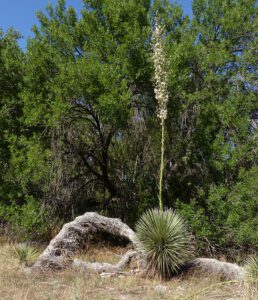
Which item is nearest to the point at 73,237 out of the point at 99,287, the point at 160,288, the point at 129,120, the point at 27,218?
the point at 27,218

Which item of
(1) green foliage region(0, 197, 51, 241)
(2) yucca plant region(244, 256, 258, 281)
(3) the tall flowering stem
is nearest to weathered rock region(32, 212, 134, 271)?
(1) green foliage region(0, 197, 51, 241)

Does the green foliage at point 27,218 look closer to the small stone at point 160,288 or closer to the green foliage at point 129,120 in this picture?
the green foliage at point 129,120

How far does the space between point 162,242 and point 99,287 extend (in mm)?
1534

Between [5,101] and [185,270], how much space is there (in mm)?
7709

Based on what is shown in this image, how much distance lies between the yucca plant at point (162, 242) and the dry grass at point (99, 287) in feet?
1.03

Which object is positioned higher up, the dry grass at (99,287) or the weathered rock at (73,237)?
the weathered rock at (73,237)

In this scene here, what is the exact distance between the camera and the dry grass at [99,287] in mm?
7273

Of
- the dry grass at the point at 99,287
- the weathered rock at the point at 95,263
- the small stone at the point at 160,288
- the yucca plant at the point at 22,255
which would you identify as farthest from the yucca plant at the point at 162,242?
the yucca plant at the point at 22,255

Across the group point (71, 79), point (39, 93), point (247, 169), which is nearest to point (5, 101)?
point (39, 93)

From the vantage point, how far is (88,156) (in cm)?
1456

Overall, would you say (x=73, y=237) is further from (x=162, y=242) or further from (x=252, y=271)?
(x=252, y=271)

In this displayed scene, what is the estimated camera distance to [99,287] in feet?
27.0

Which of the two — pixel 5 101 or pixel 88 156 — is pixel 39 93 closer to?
pixel 5 101

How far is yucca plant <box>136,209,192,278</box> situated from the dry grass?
0.31 m
